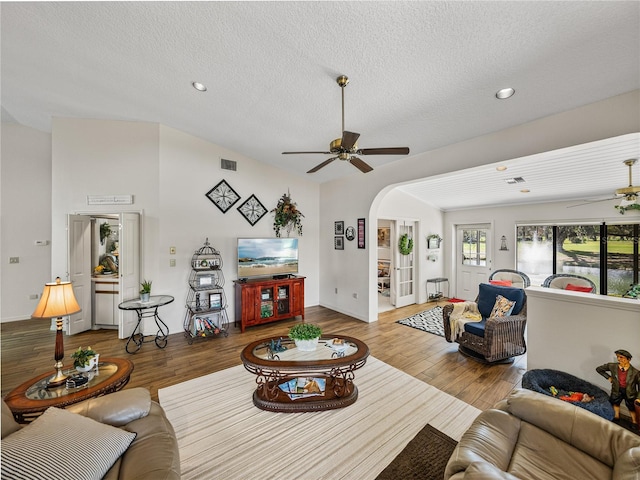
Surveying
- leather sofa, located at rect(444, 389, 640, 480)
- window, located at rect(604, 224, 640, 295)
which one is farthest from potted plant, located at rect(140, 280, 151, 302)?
window, located at rect(604, 224, 640, 295)

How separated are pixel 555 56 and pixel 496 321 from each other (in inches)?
104

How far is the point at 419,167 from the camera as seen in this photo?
12.7 feet

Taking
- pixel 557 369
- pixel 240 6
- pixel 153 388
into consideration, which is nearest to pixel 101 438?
pixel 153 388

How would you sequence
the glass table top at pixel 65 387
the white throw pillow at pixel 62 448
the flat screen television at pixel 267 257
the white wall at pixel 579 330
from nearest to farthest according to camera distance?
the white throw pillow at pixel 62 448
the glass table top at pixel 65 387
the white wall at pixel 579 330
the flat screen television at pixel 267 257

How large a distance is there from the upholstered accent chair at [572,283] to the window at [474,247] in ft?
5.73

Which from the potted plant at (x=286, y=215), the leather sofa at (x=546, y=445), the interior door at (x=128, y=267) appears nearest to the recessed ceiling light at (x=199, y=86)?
the interior door at (x=128, y=267)

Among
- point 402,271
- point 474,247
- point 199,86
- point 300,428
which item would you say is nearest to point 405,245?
point 402,271

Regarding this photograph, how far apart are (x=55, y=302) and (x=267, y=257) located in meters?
3.20

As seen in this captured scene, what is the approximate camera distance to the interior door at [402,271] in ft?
19.0

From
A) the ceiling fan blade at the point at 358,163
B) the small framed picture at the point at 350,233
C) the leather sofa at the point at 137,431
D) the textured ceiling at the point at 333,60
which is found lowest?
the leather sofa at the point at 137,431

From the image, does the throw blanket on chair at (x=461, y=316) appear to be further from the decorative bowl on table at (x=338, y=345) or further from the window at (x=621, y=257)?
the window at (x=621, y=257)

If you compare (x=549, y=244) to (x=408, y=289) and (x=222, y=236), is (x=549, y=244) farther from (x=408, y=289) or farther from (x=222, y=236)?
(x=222, y=236)

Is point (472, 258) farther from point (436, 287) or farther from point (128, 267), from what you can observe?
point (128, 267)

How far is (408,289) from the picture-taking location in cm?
606
